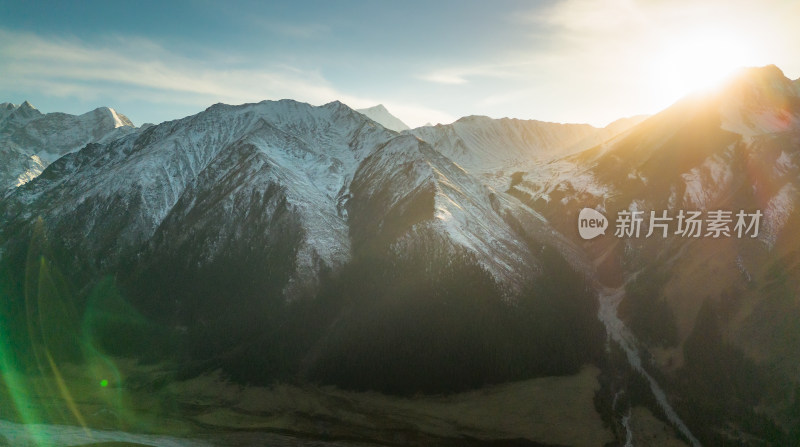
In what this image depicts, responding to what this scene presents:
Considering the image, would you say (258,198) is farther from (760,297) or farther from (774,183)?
(774,183)

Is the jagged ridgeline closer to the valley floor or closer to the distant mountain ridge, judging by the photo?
the distant mountain ridge

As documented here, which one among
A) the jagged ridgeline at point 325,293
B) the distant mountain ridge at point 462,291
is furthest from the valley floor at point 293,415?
the jagged ridgeline at point 325,293

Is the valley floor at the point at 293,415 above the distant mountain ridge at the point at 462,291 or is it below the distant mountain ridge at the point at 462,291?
below

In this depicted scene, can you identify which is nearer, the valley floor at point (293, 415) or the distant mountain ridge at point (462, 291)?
the valley floor at point (293, 415)

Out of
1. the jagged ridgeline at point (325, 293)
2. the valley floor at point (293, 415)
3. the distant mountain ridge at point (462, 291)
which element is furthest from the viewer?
the jagged ridgeline at point (325, 293)

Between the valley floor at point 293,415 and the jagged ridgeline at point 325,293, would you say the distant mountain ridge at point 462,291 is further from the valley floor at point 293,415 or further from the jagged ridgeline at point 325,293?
the valley floor at point 293,415

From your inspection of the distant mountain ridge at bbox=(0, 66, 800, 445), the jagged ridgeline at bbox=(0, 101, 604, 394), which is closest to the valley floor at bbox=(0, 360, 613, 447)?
the distant mountain ridge at bbox=(0, 66, 800, 445)

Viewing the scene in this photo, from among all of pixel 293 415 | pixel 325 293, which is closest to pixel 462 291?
pixel 325 293

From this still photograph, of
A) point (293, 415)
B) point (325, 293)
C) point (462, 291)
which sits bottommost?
point (293, 415)

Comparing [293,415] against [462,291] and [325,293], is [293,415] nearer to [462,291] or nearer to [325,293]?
[325,293]
